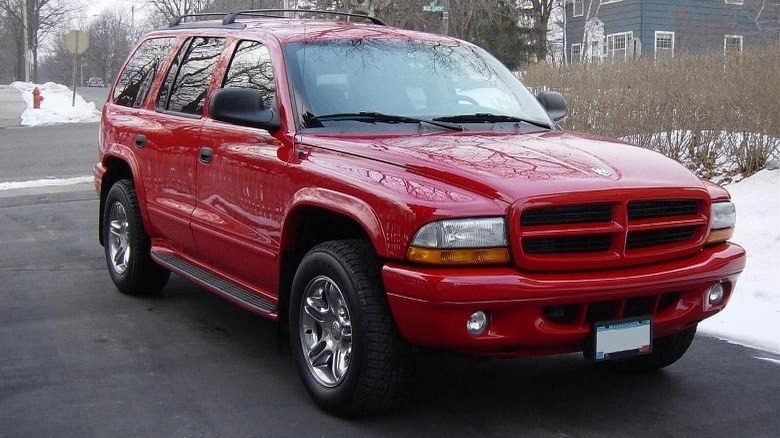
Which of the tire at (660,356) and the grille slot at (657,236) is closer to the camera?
the grille slot at (657,236)

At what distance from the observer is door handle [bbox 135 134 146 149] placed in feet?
21.0

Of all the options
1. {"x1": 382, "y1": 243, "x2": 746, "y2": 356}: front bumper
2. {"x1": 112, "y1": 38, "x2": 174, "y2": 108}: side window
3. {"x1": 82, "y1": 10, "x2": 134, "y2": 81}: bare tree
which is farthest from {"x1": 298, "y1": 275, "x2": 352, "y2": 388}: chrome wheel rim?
{"x1": 82, "y1": 10, "x2": 134, "y2": 81}: bare tree

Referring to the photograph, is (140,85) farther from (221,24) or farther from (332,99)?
(332,99)

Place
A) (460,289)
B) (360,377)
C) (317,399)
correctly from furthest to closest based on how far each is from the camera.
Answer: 1. (317,399)
2. (360,377)
3. (460,289)

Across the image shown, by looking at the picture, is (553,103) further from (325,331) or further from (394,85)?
(325,331)

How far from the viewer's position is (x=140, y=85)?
6832mm

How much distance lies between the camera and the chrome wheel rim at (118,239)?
22.4 feet

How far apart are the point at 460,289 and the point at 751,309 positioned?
3.56 metres

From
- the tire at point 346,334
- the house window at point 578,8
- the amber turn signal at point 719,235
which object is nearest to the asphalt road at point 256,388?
the tire at point 346,334

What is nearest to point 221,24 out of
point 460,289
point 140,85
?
point 140,85

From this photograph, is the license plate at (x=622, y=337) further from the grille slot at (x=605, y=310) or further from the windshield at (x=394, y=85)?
the windshield at (x=394, y=85)

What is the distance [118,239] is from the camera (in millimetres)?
7020

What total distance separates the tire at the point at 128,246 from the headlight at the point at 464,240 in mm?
3288

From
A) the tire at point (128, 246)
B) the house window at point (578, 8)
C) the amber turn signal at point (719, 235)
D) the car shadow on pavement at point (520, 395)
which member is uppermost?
the house window at point (578, 8)
